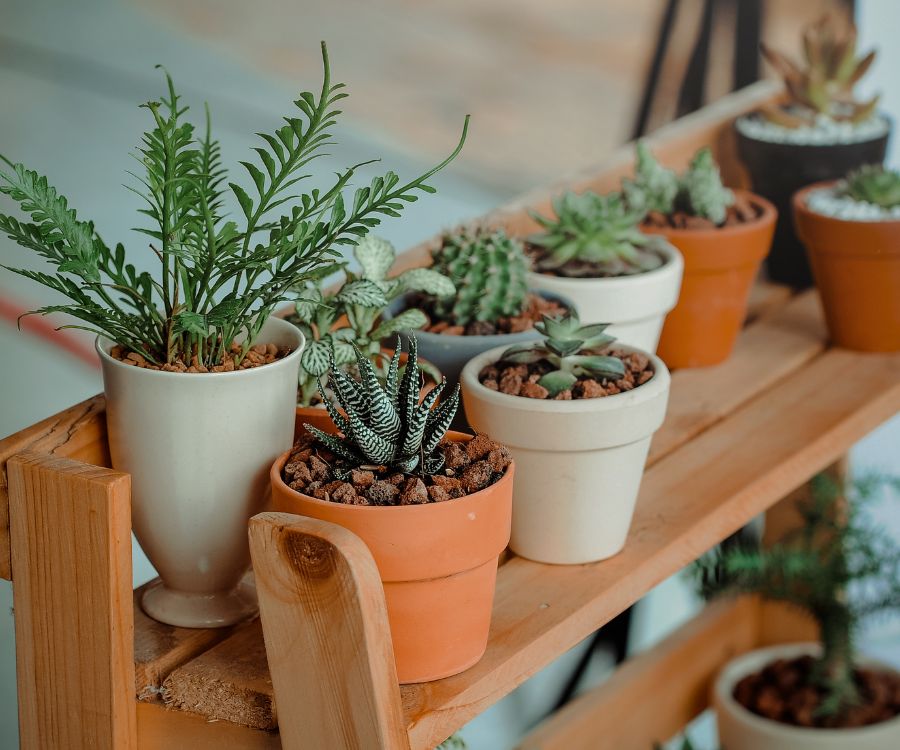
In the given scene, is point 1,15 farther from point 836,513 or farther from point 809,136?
point 836,513

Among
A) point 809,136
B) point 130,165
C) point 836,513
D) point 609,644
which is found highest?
point 809,136

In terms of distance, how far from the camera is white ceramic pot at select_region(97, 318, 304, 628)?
75cm

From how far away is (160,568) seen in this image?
2.67ft

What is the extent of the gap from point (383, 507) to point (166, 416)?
161 millimetres

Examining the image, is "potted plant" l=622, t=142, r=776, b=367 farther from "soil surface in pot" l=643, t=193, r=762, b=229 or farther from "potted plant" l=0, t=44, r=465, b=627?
"potted plant" l=0, t=44, r=465, b=627

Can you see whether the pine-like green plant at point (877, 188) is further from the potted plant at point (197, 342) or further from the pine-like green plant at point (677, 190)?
the potted plant at point (197, 342)

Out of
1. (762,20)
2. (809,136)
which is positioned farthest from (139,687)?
(762,20)

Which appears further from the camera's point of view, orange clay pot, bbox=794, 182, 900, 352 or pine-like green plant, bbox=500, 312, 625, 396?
orange clay pot, bbox=794, 182, 900, 352

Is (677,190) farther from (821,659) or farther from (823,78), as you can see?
(821,659)

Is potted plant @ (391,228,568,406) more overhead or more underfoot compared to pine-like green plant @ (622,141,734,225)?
more underfoot

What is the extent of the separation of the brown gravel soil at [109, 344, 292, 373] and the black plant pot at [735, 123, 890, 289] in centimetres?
89

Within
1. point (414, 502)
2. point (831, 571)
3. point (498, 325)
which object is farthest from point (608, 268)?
point (831, 571)

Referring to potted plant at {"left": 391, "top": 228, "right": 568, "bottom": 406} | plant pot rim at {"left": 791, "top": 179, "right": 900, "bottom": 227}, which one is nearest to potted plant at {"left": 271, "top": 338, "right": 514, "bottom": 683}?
potted plant at {"left": 391, "top": 228, "right": 568, "bottom": 406}

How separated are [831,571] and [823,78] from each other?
27.2 inches
